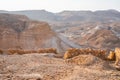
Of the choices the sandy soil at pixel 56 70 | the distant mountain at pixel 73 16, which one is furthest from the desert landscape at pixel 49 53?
the distant mountain at pixel 73 16

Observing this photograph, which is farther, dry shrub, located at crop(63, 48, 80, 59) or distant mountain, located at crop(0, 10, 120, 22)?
distant mountain, located at crop(0, 10, 120, 22)

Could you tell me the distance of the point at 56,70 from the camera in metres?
12.8

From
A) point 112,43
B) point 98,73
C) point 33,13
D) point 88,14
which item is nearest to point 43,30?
point 112,43

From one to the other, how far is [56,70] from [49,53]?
7.11 metres

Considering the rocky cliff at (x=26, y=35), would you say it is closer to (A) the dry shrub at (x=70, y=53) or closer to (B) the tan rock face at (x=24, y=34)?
(B) the tan rock face at (x=24, y=34)

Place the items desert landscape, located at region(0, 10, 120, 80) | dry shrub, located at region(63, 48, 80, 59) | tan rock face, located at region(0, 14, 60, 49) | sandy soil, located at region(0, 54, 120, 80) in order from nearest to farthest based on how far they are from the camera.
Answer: sandy soil, located at region(0, 54, 120, 80) → desert landscape, located at region(0, 10, 120, 80) → dry shrub, located at region(63, 48, 80, 59) → tan rock face, located at region(0, 14, 60, 49)

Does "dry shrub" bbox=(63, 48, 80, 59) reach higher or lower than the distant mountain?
higher

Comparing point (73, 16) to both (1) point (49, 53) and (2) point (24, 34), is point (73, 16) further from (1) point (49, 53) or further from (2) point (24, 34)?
(1) point (49, 53)

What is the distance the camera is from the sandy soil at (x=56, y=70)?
1147 centimetres

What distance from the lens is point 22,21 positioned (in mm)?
46562

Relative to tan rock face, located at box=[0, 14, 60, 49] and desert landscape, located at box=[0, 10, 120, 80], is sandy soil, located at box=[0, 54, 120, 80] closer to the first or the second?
desert landscape, located at box=[0, 10, 120, 80]

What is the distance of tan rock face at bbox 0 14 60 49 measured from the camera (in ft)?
132

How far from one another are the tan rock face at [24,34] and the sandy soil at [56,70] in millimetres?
25128

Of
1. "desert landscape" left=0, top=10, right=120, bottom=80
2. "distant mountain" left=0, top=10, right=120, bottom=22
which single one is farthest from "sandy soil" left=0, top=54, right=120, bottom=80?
"distant mountain" left=0, top=10, right=120, bottom=22
